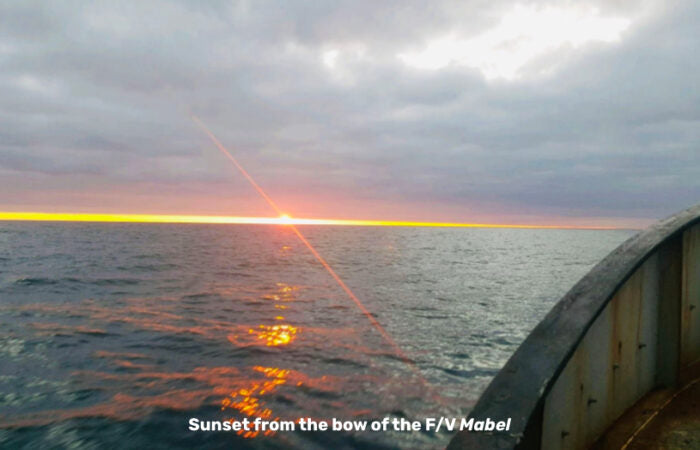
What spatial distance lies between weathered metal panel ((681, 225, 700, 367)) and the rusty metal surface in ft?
0.36

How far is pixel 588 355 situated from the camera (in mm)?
2521

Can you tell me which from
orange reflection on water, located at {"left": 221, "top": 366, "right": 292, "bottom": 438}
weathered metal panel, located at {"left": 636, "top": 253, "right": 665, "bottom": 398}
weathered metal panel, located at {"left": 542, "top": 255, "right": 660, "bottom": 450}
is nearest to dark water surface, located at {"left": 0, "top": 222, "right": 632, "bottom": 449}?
orange reflection on water, located at {"left": 221, "top": 366, "right": 292, "bottom": 438}

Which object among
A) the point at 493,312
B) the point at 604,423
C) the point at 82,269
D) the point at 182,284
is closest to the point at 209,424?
the point at 604,423

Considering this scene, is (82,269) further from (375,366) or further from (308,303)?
(375,366)

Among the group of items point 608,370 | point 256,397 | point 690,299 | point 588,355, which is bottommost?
point 256,397

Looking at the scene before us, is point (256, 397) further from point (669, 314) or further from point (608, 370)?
point (669, 314)

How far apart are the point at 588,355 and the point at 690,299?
1.65 metres

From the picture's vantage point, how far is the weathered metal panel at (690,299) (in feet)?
10.7

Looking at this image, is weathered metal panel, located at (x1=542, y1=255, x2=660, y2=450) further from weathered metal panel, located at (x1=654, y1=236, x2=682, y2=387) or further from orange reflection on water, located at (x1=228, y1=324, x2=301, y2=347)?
orange reflection on water, located at (x1=228, y1=324, x2=301, y2=347)

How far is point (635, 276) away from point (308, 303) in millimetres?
14408

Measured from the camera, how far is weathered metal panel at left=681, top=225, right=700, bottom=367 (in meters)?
3.25

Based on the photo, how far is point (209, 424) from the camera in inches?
234

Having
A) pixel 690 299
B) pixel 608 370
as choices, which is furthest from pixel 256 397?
pixel 690 299

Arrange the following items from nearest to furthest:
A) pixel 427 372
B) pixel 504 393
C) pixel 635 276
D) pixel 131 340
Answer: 1. pixel 504 393
2. pixel 635 276
3. pixel 427 372
4. pixel 131 340
